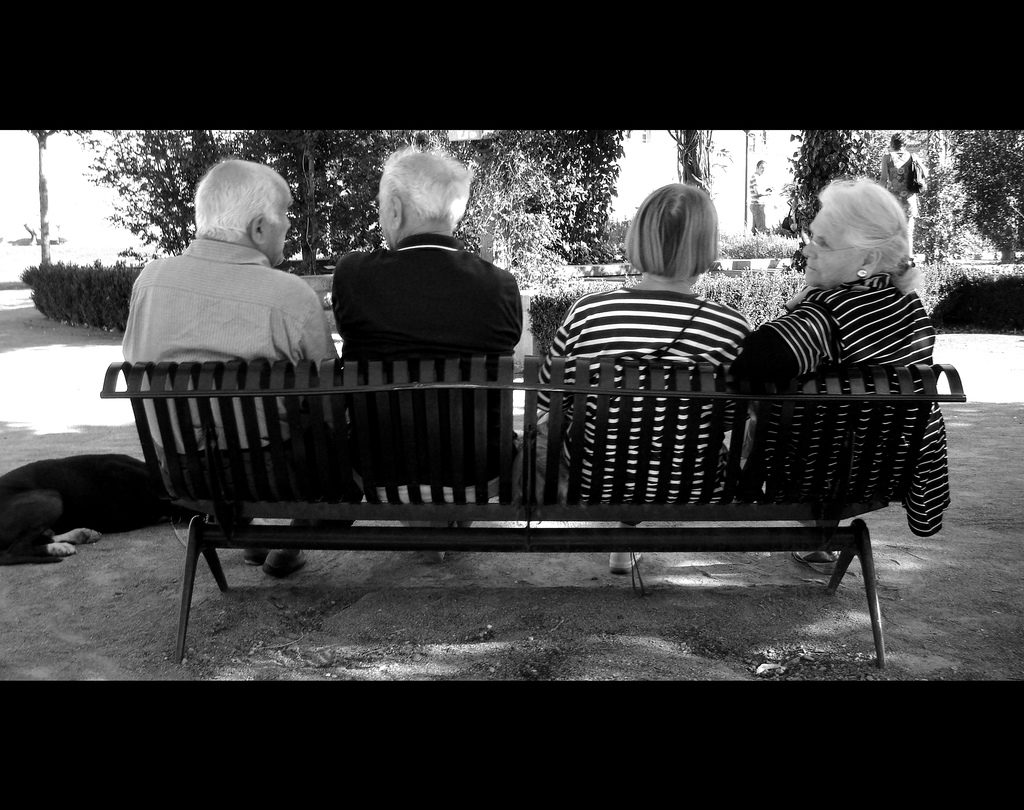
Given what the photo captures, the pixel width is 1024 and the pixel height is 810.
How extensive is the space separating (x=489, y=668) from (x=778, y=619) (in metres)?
1.09

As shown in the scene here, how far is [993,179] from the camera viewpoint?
75.6 feet

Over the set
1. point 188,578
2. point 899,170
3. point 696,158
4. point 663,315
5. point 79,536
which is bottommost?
point 79,536

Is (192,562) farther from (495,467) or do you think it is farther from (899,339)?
(899,339)

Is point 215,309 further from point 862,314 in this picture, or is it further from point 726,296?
point 726,296

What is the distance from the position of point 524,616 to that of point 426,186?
5.18ft

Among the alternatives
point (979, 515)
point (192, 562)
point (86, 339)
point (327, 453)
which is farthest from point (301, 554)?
point (86, 339)

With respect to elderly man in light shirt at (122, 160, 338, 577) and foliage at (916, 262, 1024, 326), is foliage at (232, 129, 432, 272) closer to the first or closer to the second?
foliage at (916, 262, 1024, 326)

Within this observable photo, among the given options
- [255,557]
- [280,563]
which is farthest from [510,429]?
[255,557]

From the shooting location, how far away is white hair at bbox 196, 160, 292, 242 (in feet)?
10.3

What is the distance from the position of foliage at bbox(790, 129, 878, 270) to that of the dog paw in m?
12.8

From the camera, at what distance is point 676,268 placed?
2.95 meters

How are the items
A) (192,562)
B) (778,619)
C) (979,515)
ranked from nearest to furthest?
(192,562)
(778,619)
(979,515)

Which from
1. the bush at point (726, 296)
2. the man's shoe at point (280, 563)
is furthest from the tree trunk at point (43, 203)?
the man's shoe at point (280, 563)

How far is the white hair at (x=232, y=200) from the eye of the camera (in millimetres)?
3143
